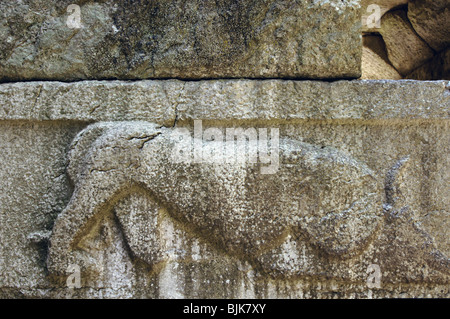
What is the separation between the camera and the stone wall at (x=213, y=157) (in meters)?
2.06

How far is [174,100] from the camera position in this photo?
7.25 feet

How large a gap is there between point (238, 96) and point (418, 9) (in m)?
1.53

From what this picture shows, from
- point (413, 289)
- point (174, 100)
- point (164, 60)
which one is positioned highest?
point (164, 60)

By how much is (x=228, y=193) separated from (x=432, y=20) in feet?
6.14

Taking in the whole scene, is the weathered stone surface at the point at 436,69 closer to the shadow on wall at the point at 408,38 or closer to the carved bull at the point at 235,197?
the shadow on wall at the point at 408,38

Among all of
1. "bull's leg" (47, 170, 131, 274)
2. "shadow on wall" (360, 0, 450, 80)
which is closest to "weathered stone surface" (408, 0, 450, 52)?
"shadow on wall" (360, 0, 450, 80)

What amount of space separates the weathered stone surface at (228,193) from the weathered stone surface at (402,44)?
914 millimetres

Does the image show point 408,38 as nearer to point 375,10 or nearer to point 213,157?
point 375,10

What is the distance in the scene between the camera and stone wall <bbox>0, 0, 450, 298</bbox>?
206 centimetres

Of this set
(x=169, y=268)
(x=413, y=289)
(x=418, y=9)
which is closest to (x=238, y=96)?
(x=169, y=268)

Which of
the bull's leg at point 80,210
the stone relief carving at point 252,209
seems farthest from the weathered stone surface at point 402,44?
the bull's leg at point 80,210

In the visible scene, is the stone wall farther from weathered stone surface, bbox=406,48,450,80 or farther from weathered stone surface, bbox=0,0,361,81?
weathered stone surface, bbox=406,48,450,80

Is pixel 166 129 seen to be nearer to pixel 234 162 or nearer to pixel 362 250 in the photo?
pixel 234 162

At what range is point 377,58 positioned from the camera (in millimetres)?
3361
